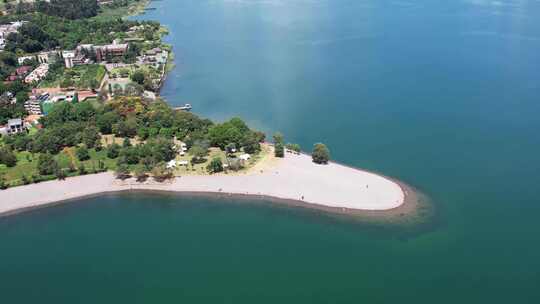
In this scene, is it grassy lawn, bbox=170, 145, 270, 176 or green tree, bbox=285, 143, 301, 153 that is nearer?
grassy lawn, bbox=170, 145, 270, 176

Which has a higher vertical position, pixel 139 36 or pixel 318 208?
pixel 139 36

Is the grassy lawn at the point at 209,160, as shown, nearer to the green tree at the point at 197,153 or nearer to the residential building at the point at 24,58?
the green tree at the point at 197,153

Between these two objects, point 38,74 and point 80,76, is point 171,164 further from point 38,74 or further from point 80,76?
point 38,74

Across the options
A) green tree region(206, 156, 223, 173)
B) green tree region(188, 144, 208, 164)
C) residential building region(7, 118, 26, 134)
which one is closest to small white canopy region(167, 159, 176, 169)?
green tree region(188, 144, 208, 164)

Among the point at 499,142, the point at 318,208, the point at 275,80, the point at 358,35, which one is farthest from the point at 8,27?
the point at 499,142

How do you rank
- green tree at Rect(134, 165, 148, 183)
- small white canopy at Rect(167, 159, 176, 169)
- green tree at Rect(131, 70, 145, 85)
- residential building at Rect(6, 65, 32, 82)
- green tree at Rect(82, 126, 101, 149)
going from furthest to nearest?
residential building at Rect(6, 65, 32, 82) < green tree at Rect(131, 70, 145, 85) < green tree at Rect(82, 126, 101, 149) < small white canopy at Rect(167, 159, 176, 169) < green tree at Rect(134, 165, 148, 183)

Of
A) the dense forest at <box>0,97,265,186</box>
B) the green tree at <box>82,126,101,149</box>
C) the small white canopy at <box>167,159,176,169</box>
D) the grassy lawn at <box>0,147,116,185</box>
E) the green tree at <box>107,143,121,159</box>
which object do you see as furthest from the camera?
the green tree at <box>82,126,101,149</box>

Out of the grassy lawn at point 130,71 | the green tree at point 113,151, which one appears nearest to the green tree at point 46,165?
the green tree at point 113,151

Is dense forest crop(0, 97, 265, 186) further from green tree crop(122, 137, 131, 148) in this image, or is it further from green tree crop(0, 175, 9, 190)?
green tree crop(0, 175, 9, 190)

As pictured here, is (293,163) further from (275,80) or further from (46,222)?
(275,80)
